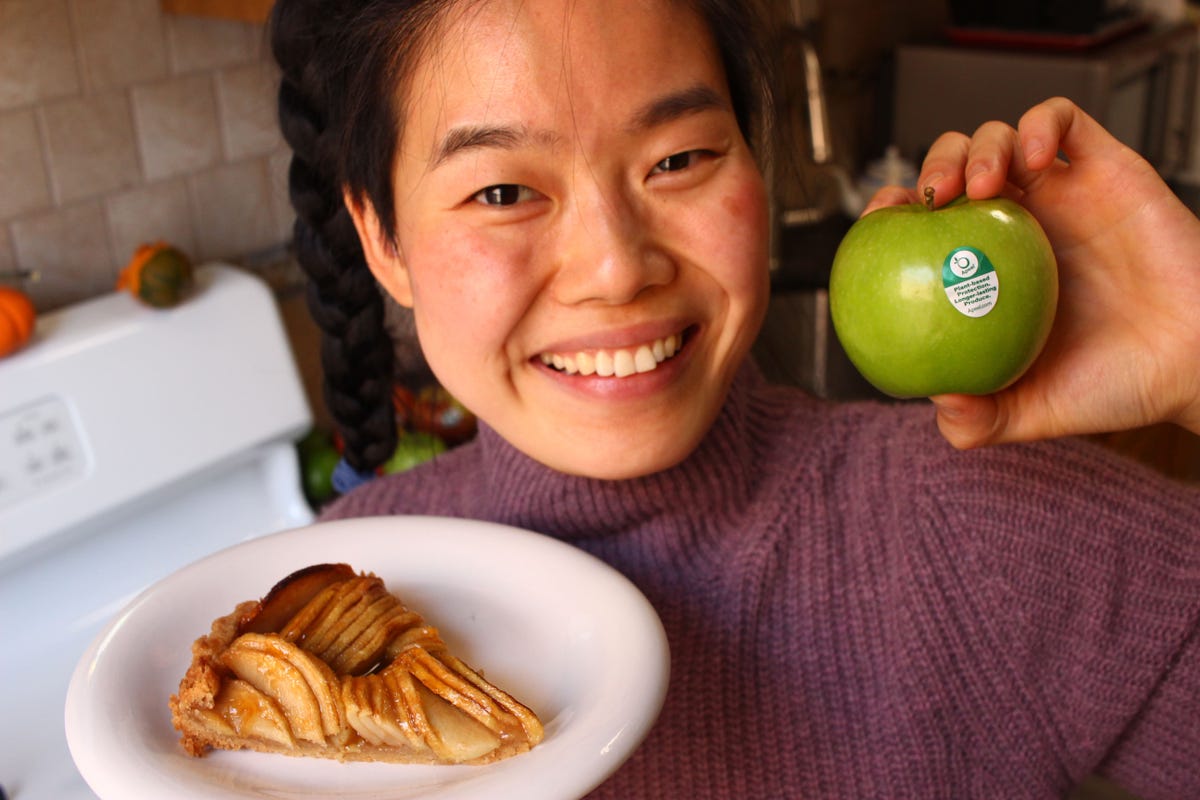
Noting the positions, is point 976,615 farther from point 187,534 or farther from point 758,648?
point 187,534

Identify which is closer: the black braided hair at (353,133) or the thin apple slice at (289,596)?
the thin apple slice at (289,596)

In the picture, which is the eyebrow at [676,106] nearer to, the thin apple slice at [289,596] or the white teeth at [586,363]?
the white teeth at [586,363]

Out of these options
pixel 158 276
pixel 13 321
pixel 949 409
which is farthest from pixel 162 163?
pixel 949 409

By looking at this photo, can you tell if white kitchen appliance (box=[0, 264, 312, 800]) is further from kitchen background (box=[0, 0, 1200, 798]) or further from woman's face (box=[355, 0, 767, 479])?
woman's face (box=[355, 0, 767, 479])

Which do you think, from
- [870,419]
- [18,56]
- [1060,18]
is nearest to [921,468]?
[870,419]

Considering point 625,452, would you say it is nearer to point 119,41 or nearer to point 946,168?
point 946,168

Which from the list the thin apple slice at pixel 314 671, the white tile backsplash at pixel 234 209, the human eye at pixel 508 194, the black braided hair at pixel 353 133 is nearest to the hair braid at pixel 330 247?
the black braided hair at pixel 353 133
